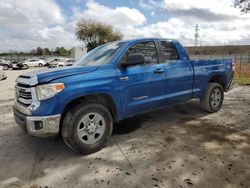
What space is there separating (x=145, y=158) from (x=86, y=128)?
1.04m

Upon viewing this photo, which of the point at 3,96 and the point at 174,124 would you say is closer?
the point at 174,124

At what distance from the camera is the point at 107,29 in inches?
1914

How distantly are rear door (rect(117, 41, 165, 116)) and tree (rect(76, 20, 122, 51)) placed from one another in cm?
4457

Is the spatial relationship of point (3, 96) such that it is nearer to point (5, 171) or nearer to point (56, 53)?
point (5, 171)

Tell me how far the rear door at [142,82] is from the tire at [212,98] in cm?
169

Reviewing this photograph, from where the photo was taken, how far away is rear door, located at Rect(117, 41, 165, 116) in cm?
424

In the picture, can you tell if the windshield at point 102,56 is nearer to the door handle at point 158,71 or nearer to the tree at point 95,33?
the door handle at point 158,71

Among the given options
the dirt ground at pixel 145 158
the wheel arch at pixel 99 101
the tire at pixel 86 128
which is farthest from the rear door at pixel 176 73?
the tire at pixel 86 128

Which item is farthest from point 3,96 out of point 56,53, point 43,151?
point 56,53

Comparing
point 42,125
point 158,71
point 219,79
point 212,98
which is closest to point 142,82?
point 158,71

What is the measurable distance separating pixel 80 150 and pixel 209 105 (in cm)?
361

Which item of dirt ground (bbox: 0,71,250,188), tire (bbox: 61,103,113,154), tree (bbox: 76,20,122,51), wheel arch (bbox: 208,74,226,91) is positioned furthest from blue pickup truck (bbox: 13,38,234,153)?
tree (bbox: 76,20,122,51)

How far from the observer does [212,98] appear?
6.11m

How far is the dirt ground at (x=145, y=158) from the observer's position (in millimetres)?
3160
